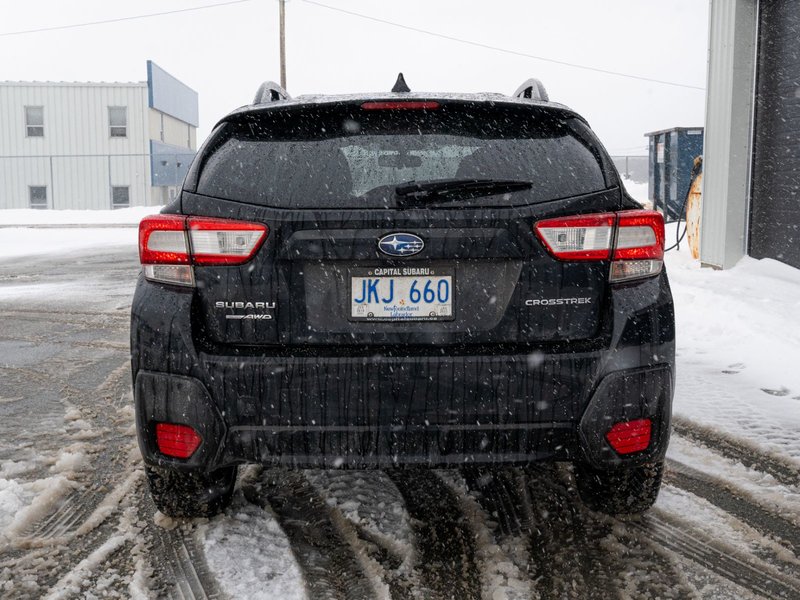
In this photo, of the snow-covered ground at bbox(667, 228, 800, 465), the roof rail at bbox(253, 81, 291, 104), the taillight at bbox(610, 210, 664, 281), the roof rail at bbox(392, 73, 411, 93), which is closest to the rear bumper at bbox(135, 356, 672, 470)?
the taillight at bbox(610, 210, 664, 281)

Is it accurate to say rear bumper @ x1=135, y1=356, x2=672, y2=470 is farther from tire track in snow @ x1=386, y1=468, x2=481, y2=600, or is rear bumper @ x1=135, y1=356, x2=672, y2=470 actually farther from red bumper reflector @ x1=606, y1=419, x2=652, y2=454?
tire track in snow @ x1=386, y1=468, x2=481, y2=600

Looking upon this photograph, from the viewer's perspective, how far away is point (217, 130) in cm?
275

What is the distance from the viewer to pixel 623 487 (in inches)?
117

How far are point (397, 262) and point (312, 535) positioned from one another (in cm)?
114

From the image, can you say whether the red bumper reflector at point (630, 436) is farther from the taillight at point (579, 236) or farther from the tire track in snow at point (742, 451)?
the tire track in snow at point (742, 451)

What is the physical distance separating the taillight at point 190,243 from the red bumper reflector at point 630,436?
4.30 ft

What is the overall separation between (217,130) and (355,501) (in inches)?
62.7

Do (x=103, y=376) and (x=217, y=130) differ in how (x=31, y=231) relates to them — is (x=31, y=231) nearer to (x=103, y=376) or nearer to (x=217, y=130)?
(x=103, y=376)

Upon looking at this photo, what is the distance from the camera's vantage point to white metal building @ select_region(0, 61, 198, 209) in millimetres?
35281

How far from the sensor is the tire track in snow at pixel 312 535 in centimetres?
251

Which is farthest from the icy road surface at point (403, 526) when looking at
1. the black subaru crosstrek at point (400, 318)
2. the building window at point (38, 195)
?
the building window at point (38, 195)

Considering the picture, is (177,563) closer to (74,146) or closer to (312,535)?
(312,535)

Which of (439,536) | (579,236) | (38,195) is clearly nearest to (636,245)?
(579,236)

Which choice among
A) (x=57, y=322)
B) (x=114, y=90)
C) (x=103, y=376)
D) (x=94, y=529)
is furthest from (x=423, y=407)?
(x=114, y=90)
